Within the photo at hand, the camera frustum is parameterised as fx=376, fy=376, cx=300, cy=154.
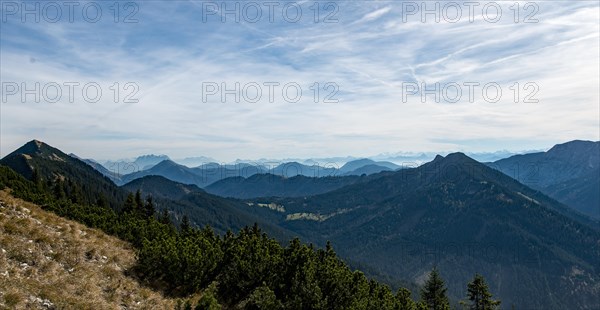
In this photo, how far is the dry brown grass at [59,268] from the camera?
28.1 meters

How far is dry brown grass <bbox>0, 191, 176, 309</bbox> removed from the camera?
2812 centimetres

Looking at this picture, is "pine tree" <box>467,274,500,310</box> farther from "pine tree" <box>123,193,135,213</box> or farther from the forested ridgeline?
"pine tree" <box>123,193,135,213</box>

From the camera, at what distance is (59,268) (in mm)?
33844

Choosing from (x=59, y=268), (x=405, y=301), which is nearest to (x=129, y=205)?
(x=59, y=268)

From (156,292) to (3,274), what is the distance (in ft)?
41.5

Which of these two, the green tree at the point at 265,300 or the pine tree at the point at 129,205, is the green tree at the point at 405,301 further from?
the pine tree at the point at 129,205

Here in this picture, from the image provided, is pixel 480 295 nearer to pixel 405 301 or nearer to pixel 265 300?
pixel 405 301

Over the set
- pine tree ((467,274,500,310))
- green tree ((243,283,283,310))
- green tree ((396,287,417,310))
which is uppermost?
green tree ((243,283,283,310))

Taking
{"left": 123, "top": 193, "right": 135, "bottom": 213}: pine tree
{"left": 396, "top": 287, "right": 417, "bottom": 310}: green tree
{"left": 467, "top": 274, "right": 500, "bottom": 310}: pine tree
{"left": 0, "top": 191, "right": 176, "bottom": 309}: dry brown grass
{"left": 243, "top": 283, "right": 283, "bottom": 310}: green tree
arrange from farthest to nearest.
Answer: {"left": 123, "top": 193, "right": 135, "bottom": 213}: pine tree, {"left": 467, "top": 274, "right": 500, "bottom": 310}: pine tree, {"left": 396, "top": 287, "right": 417, "bottom": 310}: green tree, {"left": 243, "top": 283, "right": 283, "bottom": 310}: green tree, {"left": 0, "top": 191, "right": 176, "bottom": 309}: dry brown grass

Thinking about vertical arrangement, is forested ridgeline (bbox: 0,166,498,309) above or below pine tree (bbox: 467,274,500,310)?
above

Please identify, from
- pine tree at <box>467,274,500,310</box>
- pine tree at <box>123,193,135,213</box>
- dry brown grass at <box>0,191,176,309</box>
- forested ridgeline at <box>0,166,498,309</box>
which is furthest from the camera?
pine tree at <box>123,193,135,213</box>

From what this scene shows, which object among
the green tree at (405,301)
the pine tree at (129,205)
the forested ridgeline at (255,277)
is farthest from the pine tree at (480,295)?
the pine tree at (129,205)

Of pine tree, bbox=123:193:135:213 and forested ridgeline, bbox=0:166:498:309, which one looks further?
pine tree, bbox=123:193:135:213

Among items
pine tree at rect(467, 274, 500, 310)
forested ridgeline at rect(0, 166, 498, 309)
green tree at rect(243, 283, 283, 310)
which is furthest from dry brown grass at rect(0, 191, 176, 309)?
pine tree at rect(467, 274, 500, 310)
